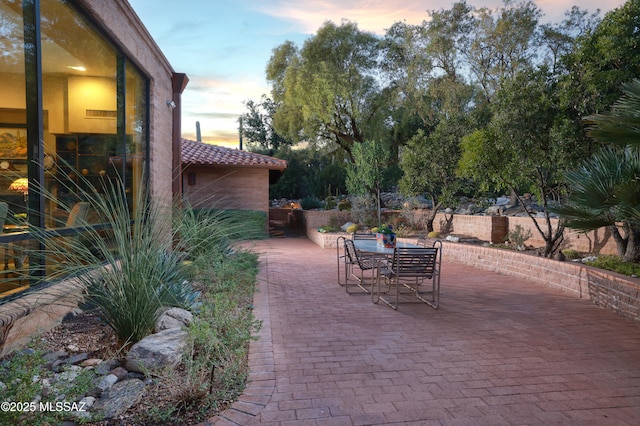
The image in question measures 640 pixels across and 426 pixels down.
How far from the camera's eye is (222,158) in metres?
A: 16.0

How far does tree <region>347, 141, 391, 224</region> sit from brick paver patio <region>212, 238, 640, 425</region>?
29.8 ft

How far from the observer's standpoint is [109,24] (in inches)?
209

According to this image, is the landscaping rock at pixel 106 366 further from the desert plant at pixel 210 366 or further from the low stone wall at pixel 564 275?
the low stone wall at pixel 564 275

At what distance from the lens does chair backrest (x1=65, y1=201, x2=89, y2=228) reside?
4347 millimetres

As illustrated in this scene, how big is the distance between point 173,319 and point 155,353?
83 cm

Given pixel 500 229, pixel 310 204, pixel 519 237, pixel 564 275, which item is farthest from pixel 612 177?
pixel 310 204

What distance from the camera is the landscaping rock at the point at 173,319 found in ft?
12.5

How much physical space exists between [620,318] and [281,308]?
4276 mm

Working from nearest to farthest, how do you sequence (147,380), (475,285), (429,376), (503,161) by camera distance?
(147,380) → (429,376) → (475,285) → (503,161)

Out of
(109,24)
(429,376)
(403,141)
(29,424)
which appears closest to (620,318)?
(429,376)

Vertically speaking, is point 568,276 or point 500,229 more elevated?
point 500,229

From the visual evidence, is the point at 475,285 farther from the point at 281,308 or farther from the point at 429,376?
the point at 429,376

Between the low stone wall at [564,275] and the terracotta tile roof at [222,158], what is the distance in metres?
8.31

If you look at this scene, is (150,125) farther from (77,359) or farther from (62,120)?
(77,359)
